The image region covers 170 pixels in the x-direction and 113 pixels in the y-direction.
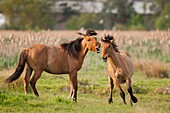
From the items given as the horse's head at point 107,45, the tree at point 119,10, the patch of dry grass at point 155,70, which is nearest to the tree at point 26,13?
the tree at point 119,10

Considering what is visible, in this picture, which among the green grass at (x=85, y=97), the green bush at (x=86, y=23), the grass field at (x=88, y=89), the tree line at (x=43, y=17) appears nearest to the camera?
the green grass at (x=85, y=97)

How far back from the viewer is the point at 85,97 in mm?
19047

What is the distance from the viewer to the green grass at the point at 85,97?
15.3 metres

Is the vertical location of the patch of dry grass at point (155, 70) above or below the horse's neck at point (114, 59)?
below

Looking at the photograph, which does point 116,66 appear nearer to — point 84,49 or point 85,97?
point 84,49

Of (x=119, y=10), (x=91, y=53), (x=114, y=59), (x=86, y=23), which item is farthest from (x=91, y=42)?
(x=119, y=10)

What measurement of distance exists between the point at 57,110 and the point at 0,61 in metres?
9.59

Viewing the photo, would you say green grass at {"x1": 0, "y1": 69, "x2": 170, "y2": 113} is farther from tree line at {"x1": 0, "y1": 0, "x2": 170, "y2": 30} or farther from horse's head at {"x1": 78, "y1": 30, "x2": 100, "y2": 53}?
tree line at {"x1": 0, "y1": 0, "x2": 170, "y2": 30}

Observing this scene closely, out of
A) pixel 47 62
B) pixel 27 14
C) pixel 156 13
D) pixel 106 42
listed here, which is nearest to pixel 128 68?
pixel 106 42

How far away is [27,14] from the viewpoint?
7575cm

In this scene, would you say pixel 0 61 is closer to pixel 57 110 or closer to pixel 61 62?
pixel 61 62

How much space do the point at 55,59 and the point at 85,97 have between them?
6.82 ft

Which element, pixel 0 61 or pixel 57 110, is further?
pixel 0 61

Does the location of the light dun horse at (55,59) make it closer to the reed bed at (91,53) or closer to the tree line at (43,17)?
the reed bed at (91,53)
